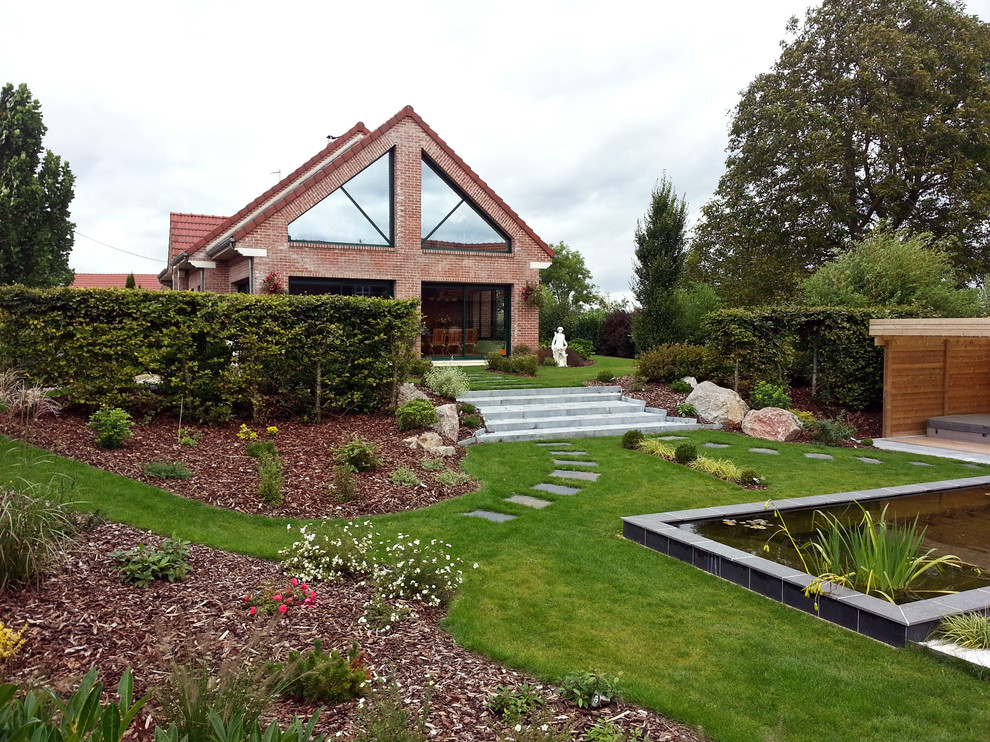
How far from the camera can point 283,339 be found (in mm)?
9797

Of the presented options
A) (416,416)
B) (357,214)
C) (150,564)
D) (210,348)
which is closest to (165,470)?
(150,564)

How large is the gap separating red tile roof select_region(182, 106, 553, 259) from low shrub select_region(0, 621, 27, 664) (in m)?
14.7

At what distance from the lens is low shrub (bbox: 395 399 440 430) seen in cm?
986

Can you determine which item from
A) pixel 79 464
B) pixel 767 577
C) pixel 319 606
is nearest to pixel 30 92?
pixel 79 464

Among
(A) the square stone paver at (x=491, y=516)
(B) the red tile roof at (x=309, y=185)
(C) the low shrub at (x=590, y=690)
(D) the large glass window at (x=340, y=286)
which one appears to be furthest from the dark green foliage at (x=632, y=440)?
(B) the red tile roof at (x=309, y=185)

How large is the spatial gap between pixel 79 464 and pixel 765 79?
2738 centimetres

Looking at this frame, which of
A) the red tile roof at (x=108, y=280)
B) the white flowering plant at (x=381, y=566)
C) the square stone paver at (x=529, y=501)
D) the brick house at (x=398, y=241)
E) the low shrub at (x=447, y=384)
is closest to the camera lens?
the white flowering plant at (x=381, y=566)

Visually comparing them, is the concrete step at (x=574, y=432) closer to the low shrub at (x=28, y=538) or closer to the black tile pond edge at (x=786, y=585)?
the black tile pond edge at (x=786, y=585)

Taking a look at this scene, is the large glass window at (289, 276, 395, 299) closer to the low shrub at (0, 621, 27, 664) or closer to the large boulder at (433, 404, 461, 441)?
the large boulder at (433, 404, 461, 441)

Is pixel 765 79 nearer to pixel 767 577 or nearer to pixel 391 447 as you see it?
pixel 391 447

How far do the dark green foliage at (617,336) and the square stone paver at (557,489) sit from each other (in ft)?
69.1

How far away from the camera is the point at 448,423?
10.7 m

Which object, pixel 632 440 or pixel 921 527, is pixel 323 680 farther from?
pixel 632 440

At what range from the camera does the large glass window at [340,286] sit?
17703mm
